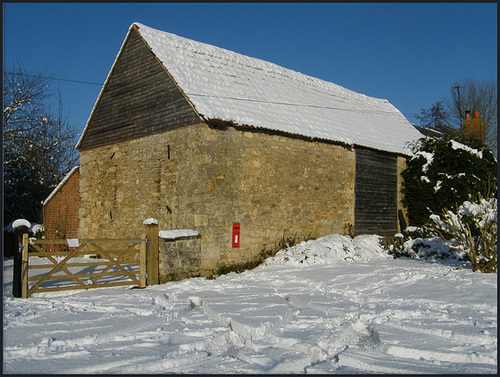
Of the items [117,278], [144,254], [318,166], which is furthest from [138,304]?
[318,166]

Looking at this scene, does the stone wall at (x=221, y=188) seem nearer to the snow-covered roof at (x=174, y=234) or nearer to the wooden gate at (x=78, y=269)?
the snow-covered roof at (x=174, y=234)

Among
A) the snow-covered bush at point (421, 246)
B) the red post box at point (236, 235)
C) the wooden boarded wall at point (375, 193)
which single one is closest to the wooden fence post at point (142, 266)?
the red post box at point (236, 235)

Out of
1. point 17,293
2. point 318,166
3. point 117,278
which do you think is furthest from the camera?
point 318,166

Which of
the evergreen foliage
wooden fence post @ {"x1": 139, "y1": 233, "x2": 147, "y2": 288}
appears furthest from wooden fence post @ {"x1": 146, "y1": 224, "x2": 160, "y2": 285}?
the evergreen foliage

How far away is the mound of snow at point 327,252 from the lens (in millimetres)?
13102

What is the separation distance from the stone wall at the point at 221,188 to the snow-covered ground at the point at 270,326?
2.18 m

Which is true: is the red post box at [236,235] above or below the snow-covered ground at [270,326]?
above

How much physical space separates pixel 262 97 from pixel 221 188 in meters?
4.59

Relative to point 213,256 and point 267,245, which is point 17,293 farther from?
point 267,245

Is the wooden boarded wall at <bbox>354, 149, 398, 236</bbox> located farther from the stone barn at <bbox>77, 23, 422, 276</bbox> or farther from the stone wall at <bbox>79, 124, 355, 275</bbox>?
the stone wall at <bbox>79, 124, 355, 275</bbox>

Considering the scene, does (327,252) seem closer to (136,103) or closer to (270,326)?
(270,326)

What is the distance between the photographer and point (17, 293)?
9141 mm

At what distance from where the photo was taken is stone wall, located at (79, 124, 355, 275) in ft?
41.4

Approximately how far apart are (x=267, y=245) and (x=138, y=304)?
19.5 feet
